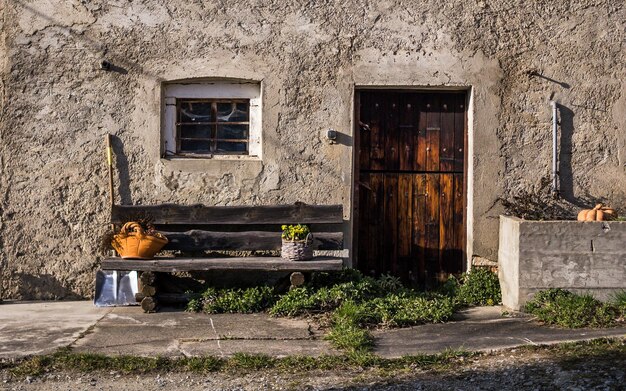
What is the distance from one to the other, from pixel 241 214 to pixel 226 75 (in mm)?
1482

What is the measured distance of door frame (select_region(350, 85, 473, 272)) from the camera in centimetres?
855

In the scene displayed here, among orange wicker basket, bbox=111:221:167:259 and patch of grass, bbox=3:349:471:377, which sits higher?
orange wicker basket, bbox=111:221:167:259

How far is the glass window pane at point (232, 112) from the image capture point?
8680 millimetres

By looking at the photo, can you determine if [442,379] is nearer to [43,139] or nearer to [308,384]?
[308,384]

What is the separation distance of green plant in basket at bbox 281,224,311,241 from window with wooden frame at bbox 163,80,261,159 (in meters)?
1.08

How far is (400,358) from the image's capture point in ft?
19.7

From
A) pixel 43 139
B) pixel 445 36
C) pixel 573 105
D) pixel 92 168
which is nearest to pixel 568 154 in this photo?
pixel 573 105

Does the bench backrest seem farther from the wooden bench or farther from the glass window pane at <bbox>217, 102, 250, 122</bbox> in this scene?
the glass window pane at <bbox>217, 102, 250, 122</bbox>

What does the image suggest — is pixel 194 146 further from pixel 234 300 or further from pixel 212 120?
pixel 234 300

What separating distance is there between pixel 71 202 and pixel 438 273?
13.2ft

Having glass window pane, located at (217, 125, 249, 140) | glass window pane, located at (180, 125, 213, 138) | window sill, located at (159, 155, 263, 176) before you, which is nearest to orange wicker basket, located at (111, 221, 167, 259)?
Result: window sill, located at (159, 155, 263, 176)

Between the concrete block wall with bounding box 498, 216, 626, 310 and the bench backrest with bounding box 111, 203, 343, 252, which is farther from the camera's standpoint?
the bench backrest with bounding box 111, 203, 343, 252

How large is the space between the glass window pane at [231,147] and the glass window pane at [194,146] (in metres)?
0.13

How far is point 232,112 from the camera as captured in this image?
A: 8.70 meters
